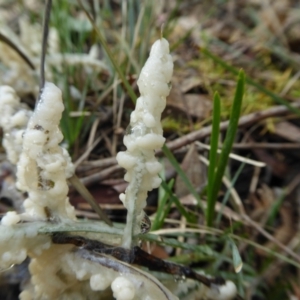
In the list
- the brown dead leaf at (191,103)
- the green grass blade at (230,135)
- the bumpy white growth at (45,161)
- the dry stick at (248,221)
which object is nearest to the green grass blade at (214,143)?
the green grass blade at (230,135)

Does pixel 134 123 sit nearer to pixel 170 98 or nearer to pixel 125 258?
pixel 125 258

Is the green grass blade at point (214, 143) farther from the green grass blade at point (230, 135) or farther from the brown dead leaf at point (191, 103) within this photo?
the brown dead leaf at point (191, 103)

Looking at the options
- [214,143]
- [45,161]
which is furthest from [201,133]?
[45,161]

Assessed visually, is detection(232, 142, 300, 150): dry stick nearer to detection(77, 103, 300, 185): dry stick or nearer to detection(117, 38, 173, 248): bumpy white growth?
detection(77, 103, 300, 185): dry stick

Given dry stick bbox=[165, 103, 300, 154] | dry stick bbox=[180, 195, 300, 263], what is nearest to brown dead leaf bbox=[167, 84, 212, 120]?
dry stick bbox=[165, 103, 300, 154]

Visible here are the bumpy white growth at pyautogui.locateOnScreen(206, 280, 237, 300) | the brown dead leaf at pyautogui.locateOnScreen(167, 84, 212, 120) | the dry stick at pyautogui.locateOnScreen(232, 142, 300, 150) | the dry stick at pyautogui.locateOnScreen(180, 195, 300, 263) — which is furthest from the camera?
the brown dead leaf at pyautogui.locateOnScreen(167, 84, 212, 120)

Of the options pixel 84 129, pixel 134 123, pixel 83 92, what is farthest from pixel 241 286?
pixel 83 92
